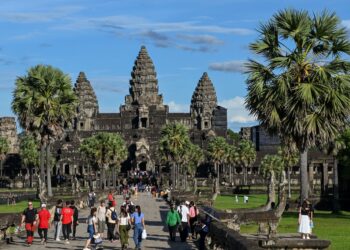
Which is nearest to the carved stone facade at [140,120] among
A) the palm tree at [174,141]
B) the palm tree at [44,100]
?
the palm tree at [174,141]

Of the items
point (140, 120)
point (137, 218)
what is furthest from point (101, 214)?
point (140, 120)

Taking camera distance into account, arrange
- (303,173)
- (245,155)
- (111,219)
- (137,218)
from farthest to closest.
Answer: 1. (245,155)
2. (303,173)
3. (111,219)
4. (137,218)

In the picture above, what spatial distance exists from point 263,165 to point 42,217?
10583cm

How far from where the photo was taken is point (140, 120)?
18925cm

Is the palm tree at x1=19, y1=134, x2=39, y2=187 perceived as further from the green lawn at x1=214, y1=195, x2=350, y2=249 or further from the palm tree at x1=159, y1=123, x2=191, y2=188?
the green lawn at x1=214, y1=195, x2=350, y2=249

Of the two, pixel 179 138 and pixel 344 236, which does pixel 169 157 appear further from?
pixel 344 236

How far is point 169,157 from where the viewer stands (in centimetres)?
10975

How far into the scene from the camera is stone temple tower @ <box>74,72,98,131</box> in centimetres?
19350

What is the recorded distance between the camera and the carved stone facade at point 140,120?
17562 centimetres

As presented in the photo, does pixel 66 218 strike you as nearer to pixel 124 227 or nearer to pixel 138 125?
pixel 124 227

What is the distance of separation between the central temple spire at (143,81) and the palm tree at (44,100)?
441 ft

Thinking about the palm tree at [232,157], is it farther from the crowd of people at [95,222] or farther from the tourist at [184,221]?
the crowd of people at [95,222]

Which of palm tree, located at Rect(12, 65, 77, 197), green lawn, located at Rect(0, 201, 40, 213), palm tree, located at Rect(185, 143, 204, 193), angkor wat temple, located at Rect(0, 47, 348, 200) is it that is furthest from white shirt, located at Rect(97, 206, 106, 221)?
angkor wat temple, located at Rect(0, 47, 348, 200)

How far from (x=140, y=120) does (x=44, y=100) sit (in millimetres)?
131227
